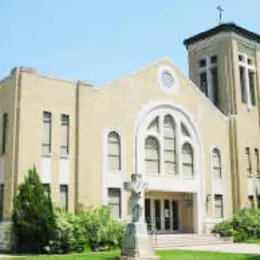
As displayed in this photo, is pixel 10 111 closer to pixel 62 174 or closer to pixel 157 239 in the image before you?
pixel 62 174

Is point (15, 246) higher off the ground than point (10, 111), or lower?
lower

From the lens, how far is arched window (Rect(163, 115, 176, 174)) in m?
29.0

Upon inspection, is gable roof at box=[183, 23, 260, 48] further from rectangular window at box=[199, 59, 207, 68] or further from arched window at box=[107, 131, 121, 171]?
arched window at box=[107, 131, 121, 171]

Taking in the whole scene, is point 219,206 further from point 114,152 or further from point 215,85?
point 215,85

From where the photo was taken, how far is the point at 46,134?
79.6 feet

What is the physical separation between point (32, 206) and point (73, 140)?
517 centimetres

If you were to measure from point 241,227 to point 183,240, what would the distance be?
5.08 meters

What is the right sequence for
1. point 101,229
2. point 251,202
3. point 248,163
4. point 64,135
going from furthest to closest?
point 248,163 < point 251,202 < point 64,135 < point 101,229

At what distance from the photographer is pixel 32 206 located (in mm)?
20891

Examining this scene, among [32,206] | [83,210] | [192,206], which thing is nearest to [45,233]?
[32,206]

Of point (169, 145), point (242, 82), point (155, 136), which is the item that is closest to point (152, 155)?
point (155, 136)

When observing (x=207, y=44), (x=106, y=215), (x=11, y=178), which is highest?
(x=207, y=44)

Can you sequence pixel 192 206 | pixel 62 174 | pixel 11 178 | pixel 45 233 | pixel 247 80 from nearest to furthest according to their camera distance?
pixel 45 233, pixel 11 178, pixel 62 174, pixel 192 206, pixel 247 80

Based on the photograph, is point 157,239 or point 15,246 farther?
point 157,239
